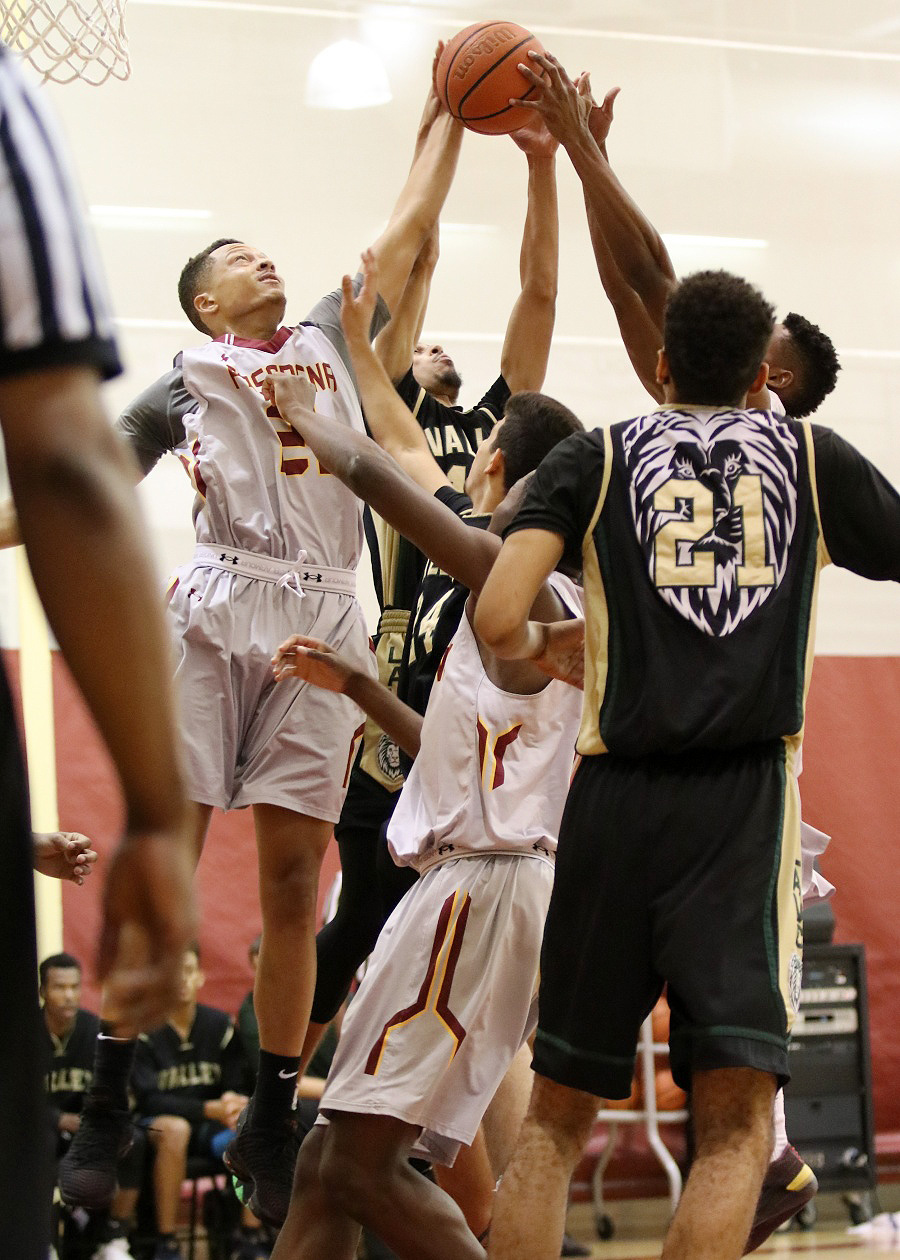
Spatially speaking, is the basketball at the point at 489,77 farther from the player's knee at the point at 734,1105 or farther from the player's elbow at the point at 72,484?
the player's elbow at the point at 72,484

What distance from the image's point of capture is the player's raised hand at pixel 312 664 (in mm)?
3865

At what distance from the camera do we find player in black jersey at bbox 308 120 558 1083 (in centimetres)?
475

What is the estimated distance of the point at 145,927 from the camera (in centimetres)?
125

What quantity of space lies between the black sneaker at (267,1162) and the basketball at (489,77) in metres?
2.98

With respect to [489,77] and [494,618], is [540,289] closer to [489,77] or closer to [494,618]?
[489,77]

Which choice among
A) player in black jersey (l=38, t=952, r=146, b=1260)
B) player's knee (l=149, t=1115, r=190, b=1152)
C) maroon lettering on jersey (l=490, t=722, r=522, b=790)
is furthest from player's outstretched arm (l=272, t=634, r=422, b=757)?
player's knee (l=149, t=1115, r=190, b=1152)

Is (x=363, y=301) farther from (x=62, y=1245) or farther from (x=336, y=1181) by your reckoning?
(x=62, y=1245)

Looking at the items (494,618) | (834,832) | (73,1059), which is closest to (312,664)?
(494,618)

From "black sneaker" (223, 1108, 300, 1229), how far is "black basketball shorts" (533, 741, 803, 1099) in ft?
4.65

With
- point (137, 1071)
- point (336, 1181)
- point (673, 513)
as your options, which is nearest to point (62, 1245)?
point (137, 1071)

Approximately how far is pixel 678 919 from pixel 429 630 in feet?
5.75

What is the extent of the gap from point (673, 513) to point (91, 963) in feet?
6.76

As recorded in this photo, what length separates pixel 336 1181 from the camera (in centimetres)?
353

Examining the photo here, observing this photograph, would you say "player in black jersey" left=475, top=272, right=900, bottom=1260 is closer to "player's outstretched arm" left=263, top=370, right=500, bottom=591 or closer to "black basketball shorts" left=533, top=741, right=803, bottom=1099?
"black basketball shorts" left=533, top=741, right=803, bottom=1099
